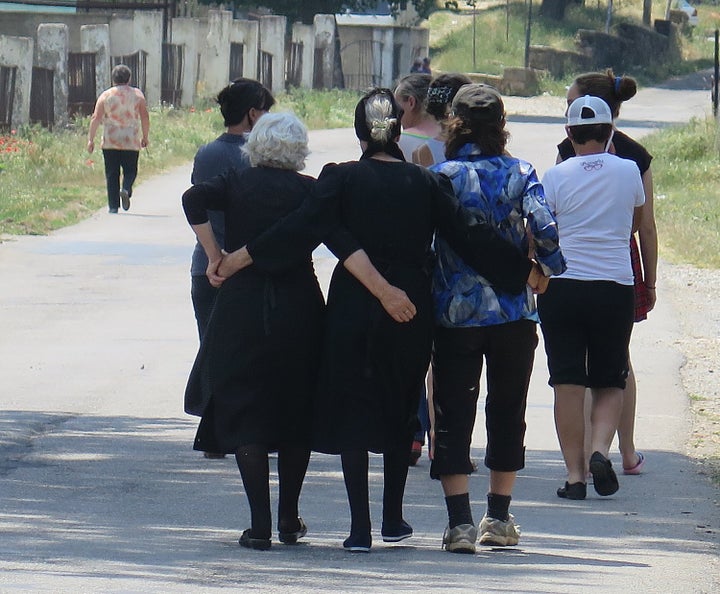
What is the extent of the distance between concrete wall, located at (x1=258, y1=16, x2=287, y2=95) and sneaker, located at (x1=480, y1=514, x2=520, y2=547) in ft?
113

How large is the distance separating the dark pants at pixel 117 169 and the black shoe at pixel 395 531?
13343 millimetres

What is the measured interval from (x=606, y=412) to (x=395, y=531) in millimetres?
1489

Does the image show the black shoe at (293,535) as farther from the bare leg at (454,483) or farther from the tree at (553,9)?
the tree at (553,9)

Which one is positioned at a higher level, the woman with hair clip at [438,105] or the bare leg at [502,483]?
the woman with hair clip at [438,105]

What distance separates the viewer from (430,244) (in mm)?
6020

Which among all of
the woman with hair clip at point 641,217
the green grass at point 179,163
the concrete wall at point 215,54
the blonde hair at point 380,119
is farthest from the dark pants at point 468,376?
the concrete wall at point 215,54

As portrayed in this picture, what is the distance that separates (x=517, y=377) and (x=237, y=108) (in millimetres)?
2101

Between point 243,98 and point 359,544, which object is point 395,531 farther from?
point 243,98

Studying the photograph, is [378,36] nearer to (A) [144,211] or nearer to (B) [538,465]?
(A) [144,211]

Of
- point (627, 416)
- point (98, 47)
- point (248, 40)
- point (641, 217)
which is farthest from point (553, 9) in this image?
point (641, 217)

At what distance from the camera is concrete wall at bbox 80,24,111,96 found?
2995 centimetres

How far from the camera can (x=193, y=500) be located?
6957 mm

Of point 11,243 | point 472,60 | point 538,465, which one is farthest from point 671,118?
point 538,465

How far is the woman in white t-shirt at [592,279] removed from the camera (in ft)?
22.6
